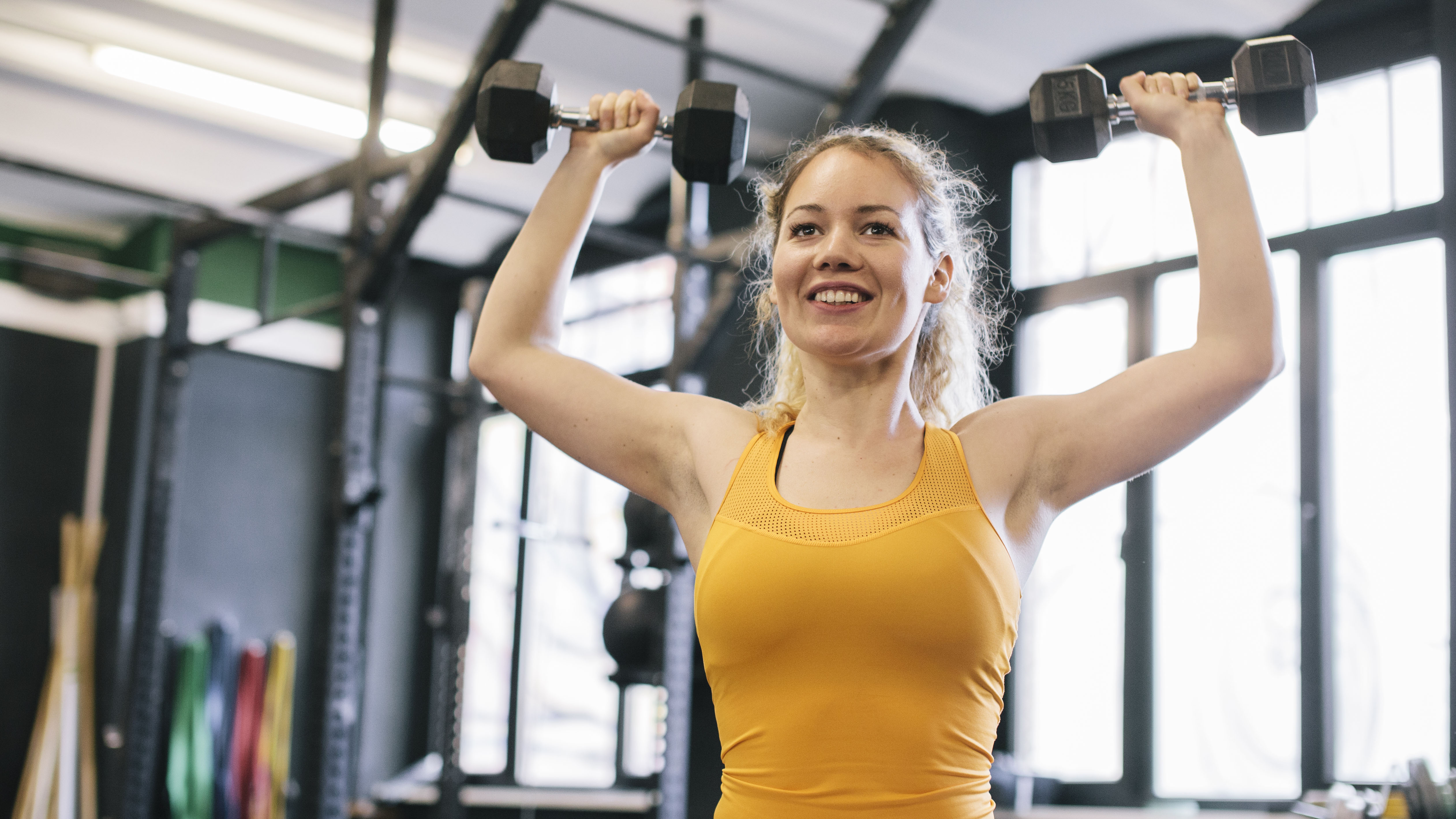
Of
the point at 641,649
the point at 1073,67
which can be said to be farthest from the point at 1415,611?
the point at 1073,67

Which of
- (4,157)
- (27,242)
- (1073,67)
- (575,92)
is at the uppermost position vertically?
(575,92)

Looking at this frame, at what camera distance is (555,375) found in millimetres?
1443

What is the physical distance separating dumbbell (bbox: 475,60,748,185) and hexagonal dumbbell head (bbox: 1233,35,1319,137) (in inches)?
22.3

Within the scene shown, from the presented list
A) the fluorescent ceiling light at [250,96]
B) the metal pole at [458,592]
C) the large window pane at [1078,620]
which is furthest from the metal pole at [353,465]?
the large window pane at [1078,620]

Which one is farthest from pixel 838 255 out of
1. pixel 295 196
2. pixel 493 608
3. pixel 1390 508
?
pixel 493 608

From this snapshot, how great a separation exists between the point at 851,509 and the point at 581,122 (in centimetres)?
60

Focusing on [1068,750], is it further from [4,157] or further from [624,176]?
[4,157]

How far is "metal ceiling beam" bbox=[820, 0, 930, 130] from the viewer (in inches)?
145

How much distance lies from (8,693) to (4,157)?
4.16m

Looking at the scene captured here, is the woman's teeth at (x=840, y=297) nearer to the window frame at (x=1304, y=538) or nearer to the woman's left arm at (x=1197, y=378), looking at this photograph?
the woman's left arm at (x=1197, y=378)

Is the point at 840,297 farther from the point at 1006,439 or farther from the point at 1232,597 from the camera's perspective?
the point at 1232,597

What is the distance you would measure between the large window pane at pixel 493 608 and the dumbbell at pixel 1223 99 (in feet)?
20.4

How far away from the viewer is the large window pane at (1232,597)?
4457 mm

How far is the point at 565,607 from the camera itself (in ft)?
24.1
